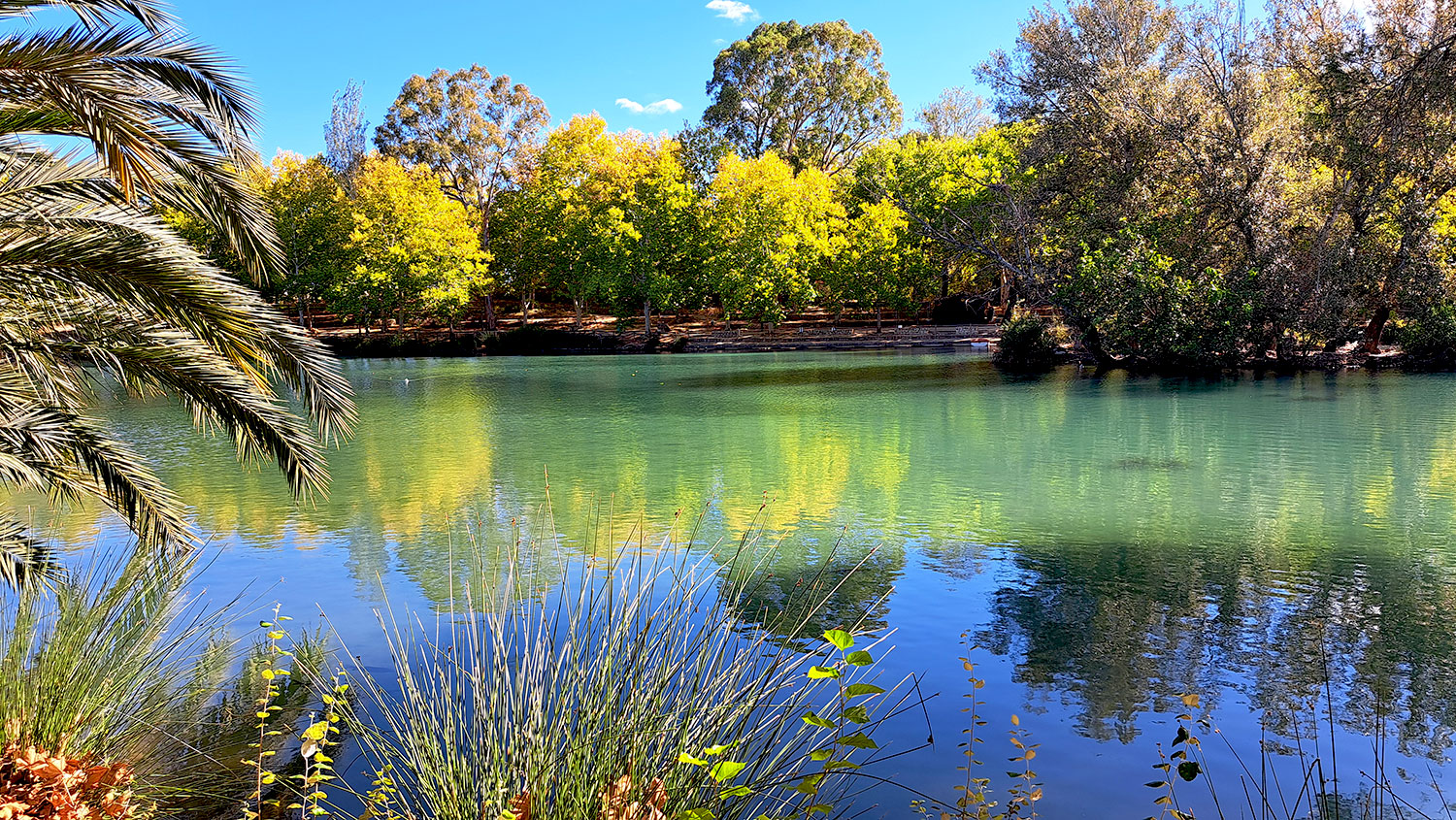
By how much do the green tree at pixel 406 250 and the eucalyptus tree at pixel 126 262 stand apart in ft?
116

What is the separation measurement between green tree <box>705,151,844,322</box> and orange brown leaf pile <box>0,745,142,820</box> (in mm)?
35260

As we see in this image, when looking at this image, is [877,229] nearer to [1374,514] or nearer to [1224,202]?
[1224,202]

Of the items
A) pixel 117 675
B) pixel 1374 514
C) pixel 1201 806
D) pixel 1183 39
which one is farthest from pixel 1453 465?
pixel 1183 39

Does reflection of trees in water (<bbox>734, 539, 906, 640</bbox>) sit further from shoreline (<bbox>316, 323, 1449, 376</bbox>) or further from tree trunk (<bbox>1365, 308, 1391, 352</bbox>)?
shoreline (<bbox>316, 323, 1449, 376</bbox>)

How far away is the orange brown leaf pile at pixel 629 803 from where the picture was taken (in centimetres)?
244

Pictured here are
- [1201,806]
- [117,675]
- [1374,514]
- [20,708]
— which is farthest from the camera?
[1374,514]

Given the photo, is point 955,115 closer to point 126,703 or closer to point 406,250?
point 406,250

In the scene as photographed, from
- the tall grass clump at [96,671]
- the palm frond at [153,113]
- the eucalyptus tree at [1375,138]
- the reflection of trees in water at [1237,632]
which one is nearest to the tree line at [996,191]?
the eucalyptus tree at [1375,138]

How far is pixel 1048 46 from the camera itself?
25.0 m

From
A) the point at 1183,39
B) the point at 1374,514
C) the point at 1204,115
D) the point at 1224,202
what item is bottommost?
the point at 1374,514

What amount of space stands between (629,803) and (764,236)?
1427 inches

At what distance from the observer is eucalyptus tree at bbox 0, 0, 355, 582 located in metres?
3.69

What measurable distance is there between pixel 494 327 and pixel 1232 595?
133 ft

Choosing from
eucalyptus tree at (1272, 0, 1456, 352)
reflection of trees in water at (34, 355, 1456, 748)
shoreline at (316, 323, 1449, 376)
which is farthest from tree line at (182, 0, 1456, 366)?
reflection of trees in water at (34, 355, 1456, 748)
